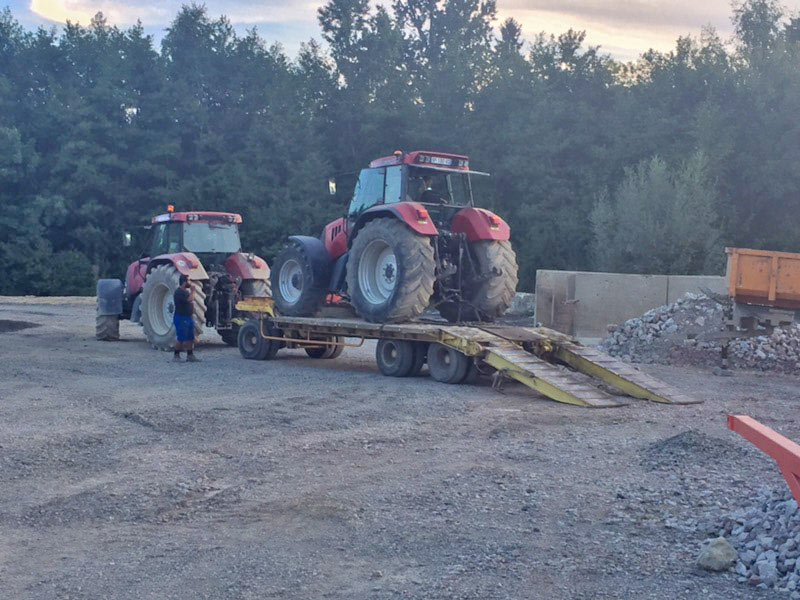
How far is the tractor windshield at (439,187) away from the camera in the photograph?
14.3 m

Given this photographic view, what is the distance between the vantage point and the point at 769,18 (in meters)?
40.2

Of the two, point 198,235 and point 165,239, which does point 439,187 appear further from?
point 165,239

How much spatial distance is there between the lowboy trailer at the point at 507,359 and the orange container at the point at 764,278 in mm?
3471

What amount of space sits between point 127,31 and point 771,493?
50208 mm

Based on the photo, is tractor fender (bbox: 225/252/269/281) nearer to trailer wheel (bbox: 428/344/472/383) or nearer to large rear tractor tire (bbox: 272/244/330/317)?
large rear tractor tire (bbox: 272/244/330/317)

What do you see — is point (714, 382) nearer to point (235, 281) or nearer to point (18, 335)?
point (235, 281)

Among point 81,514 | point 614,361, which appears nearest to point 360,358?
point 614,361

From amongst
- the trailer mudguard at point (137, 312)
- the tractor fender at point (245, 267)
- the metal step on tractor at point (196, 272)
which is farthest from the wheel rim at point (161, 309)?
the tractor fender at point (245, 267)

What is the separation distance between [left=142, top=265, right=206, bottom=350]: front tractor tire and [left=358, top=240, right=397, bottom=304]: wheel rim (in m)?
4.57

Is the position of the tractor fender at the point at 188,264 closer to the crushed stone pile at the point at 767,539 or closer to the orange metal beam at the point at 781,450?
the crushed stone pile at the point at 767,539

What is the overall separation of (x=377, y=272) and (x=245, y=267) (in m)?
4.89

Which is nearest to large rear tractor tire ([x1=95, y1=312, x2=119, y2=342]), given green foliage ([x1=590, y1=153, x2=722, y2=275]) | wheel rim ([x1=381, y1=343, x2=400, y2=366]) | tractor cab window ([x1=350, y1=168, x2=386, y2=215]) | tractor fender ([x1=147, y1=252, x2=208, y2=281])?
tractor fender ([x1=147, y1=252, x2=208, y2=281])

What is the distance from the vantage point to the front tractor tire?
17547 mm

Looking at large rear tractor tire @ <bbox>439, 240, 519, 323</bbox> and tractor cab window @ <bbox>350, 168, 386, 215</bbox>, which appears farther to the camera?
tractor cab window @ <bbox>350, 168, 386, 215</bbox>
